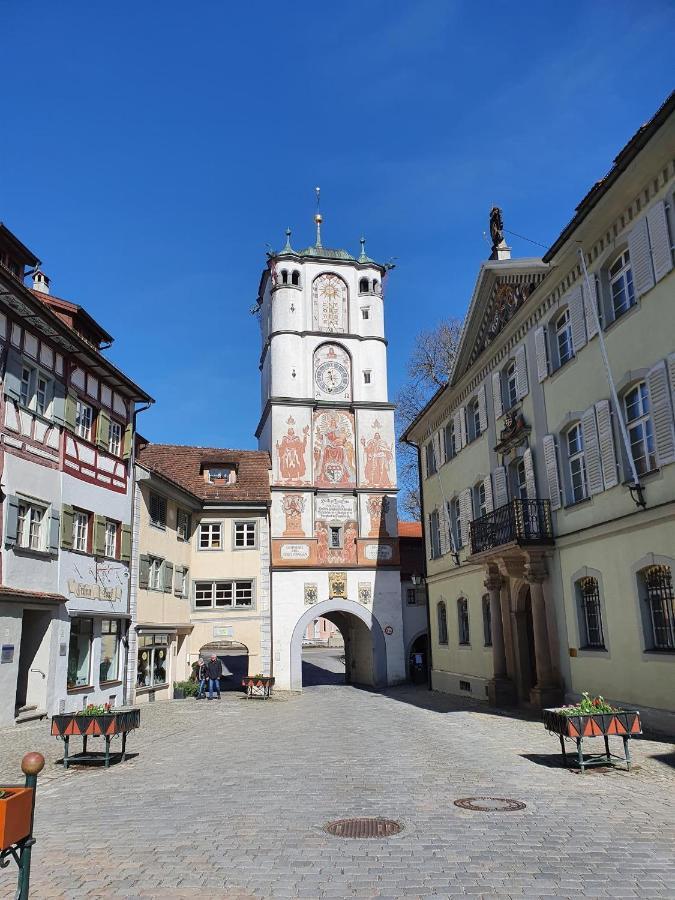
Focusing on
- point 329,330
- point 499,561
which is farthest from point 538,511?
point 329,330

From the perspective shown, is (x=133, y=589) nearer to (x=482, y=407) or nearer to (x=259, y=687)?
(x=259, y=687)

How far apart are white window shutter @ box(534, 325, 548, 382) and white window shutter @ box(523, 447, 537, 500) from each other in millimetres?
2033

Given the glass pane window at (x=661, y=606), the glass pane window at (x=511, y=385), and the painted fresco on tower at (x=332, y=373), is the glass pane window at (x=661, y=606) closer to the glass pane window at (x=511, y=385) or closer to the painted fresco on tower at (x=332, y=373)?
the glass pane window at (x=511, y=385)

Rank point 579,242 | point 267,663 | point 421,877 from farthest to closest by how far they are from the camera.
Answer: point 267,663, point 579,242, point 421,877

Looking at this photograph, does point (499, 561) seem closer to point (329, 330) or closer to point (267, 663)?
point (267, 663)

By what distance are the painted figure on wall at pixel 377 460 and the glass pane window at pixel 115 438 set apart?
46.7 feet

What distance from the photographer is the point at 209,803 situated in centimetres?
942

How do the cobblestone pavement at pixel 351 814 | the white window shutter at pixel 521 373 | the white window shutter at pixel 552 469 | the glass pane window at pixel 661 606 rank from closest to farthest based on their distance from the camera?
1. the cobblestone pavement at pixel 351 814
2. the glass pane window at pixel 661 606
3. the white window shutter at pixel 552 469
4. the white window shutter at pixel 521 373

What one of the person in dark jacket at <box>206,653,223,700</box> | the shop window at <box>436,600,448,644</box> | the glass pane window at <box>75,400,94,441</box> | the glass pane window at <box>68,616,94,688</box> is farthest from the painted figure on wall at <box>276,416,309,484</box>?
the glass pane window at <box>68,616,94,688</box>

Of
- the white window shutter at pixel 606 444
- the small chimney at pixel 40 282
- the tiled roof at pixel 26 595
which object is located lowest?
the tiled roof at pixel 26 595

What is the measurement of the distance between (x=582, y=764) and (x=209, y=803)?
17.3 ft

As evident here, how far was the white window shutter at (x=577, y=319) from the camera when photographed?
17.5 meters

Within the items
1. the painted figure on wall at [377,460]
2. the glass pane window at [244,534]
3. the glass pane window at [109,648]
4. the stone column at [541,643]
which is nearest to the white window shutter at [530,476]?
the stone column at [541,643]

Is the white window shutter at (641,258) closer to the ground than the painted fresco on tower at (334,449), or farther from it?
closer to the ground
